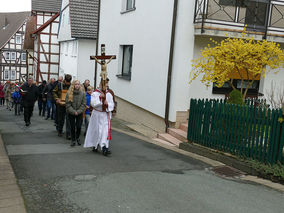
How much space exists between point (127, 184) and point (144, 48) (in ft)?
26.7

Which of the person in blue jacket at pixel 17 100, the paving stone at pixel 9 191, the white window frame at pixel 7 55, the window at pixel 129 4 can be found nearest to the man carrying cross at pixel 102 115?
the paving stone at pixel 9 191

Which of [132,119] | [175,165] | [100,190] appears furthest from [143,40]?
[100,190]

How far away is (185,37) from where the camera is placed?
10758 mm

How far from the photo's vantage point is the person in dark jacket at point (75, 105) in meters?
9.27

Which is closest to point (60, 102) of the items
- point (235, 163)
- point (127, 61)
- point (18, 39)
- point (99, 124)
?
point (99, 124)

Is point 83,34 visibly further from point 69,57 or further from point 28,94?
point 28,94

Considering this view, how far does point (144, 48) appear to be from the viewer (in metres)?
13.4

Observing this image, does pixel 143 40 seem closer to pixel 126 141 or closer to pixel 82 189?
pixel 126 141

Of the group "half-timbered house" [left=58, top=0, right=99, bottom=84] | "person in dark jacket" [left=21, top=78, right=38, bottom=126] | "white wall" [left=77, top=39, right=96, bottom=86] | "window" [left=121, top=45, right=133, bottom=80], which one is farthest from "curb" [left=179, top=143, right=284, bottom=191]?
"white wall" [left=77, top=39, right=96, bottom=86]

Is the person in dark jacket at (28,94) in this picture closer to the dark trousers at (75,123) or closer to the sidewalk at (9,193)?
the dark trousers at (75,123)

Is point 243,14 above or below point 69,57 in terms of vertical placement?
above

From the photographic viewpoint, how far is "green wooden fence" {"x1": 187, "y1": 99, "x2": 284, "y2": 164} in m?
7.05

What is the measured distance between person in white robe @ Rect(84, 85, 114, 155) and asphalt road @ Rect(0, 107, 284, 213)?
28 centimetres

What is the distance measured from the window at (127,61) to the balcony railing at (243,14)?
17.3 feet
